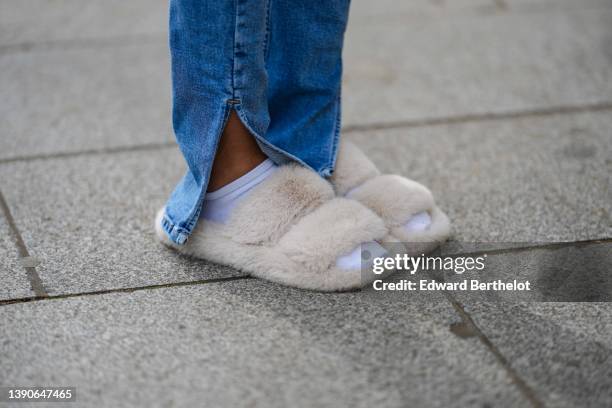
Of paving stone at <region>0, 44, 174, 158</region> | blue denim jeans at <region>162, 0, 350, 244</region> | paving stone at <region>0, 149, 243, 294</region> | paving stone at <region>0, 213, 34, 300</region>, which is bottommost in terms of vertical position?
paving stone at <region>0, 213, 34, 300</region>

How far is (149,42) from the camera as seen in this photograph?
9.97 feet

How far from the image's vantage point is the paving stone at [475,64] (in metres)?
2.48

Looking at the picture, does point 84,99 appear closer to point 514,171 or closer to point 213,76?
point 213,76

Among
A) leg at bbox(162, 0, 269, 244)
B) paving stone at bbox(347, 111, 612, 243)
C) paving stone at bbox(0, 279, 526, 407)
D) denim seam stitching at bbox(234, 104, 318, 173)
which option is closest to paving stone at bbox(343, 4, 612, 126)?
paving stone at bbox(347, 111, 612, 243)

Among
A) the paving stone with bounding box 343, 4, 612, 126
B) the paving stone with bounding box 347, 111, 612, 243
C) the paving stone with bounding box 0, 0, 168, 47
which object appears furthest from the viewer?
the paving stone with bounding box 0, 0, 168, 47

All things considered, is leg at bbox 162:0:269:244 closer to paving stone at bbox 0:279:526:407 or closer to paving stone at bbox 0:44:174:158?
paving stone at bbox 0:279:526:407

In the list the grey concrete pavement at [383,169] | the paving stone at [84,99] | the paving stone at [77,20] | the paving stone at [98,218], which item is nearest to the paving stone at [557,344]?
the grey concrete pavement at [383,169]

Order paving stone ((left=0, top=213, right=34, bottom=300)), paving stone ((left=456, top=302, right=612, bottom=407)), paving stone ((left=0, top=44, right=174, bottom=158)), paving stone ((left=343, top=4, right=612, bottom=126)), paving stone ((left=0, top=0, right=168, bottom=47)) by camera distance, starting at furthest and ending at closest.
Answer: paving stone ((left=0, top=0, right=168, bottom=47)) < paving stone ((left=343, top=4, right=612, bottom=126)) < paving stone ((left=0, top=44, right=174, bottom=158)) < paving stone ((left=0, top=213, right=34, bottom=300)) < paving stone ((left=456, top=302, right=612, bottom=407))

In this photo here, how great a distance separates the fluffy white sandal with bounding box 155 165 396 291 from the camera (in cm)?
153

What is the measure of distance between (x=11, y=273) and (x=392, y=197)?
84 cm

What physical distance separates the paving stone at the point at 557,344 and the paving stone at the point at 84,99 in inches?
49.0

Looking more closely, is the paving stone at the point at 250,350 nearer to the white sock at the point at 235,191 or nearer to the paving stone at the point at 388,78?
the white sock at the point at 235,191

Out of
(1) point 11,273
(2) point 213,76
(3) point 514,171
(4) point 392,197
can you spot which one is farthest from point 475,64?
(1) point 11,273

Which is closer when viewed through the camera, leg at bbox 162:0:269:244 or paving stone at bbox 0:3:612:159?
leg at bbox 162:0:269:244
